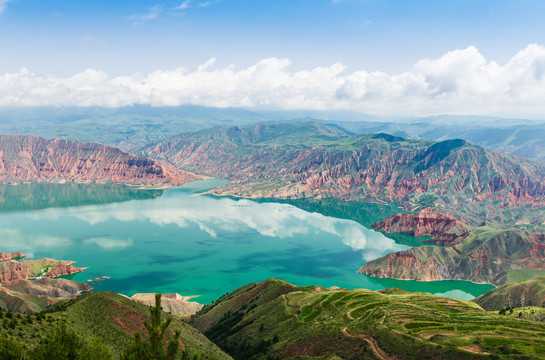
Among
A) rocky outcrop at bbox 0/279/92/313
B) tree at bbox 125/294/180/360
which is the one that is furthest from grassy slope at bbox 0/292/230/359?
rocky outcrop at bbox 0/279/92/313

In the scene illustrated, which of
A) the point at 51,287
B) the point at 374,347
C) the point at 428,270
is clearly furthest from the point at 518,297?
the point at 51,287

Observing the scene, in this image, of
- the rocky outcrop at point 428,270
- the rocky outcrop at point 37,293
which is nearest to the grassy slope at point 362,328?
the rocky outcrop at point 37,293

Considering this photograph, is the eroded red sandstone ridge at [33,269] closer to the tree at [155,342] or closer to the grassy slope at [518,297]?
the tree at [155,342]

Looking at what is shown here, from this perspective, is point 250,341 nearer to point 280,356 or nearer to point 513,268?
point 280,356

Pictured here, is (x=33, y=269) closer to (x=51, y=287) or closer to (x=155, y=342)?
(x=51, y=287)

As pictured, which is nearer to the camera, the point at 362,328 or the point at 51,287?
the point at 362,328

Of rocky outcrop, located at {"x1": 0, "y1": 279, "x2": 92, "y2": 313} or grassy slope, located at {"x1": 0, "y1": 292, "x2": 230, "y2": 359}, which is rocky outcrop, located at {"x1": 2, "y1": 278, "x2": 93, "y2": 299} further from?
grassy slope, located at {"x1": 0, "y1": 292, "x2": 230, "y2": 359}

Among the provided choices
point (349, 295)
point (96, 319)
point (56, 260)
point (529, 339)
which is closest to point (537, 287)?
point (349, 295)
